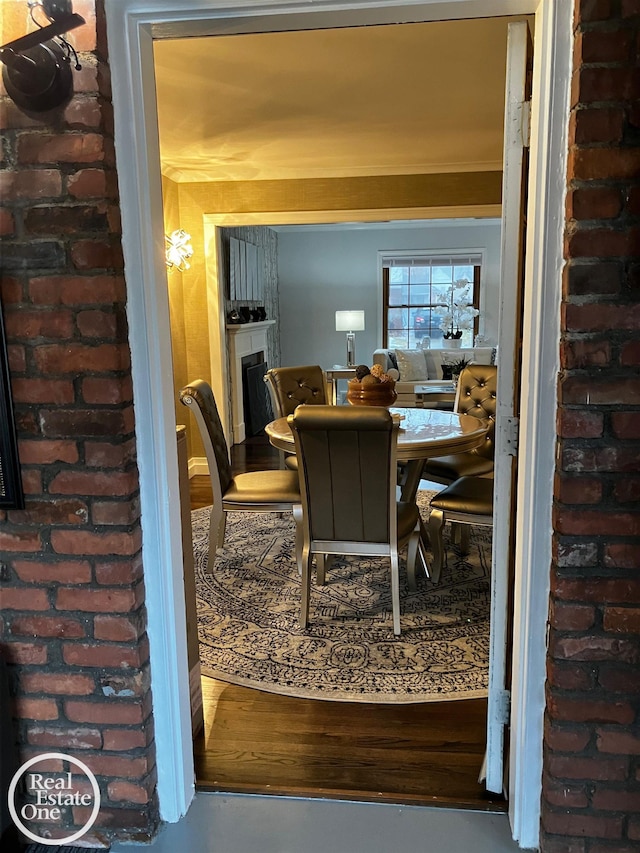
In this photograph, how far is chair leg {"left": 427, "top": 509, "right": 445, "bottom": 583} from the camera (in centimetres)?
295

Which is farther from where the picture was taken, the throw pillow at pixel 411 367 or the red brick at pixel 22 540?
the throw pillow at pixel 411 367

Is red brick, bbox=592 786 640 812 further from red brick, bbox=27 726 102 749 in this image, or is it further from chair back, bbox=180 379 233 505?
chair back, bbox=180 379 233 505

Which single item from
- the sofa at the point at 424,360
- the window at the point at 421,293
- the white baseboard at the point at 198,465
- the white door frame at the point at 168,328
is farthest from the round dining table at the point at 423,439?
the window at the point at 421,293

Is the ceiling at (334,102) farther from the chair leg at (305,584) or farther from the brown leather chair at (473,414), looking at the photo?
the chair leg at (305,584)

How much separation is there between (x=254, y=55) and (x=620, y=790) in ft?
8.92

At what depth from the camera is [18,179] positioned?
1385 mm

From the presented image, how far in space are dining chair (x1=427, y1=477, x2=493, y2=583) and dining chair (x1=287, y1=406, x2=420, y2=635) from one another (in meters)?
0.25

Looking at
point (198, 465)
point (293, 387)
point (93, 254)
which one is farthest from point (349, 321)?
point (93, 254)

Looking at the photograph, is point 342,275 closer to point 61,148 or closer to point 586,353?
point 61,148

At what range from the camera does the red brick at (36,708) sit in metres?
1.58

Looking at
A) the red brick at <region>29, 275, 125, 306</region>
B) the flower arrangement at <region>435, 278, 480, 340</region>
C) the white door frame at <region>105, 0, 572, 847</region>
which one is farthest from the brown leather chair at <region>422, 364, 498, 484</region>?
the flower arrangement at <region>435, 278, 480, 340</region>

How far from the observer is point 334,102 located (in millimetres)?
3160

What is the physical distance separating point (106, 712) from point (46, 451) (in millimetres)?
666

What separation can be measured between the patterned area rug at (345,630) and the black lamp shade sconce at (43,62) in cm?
194
